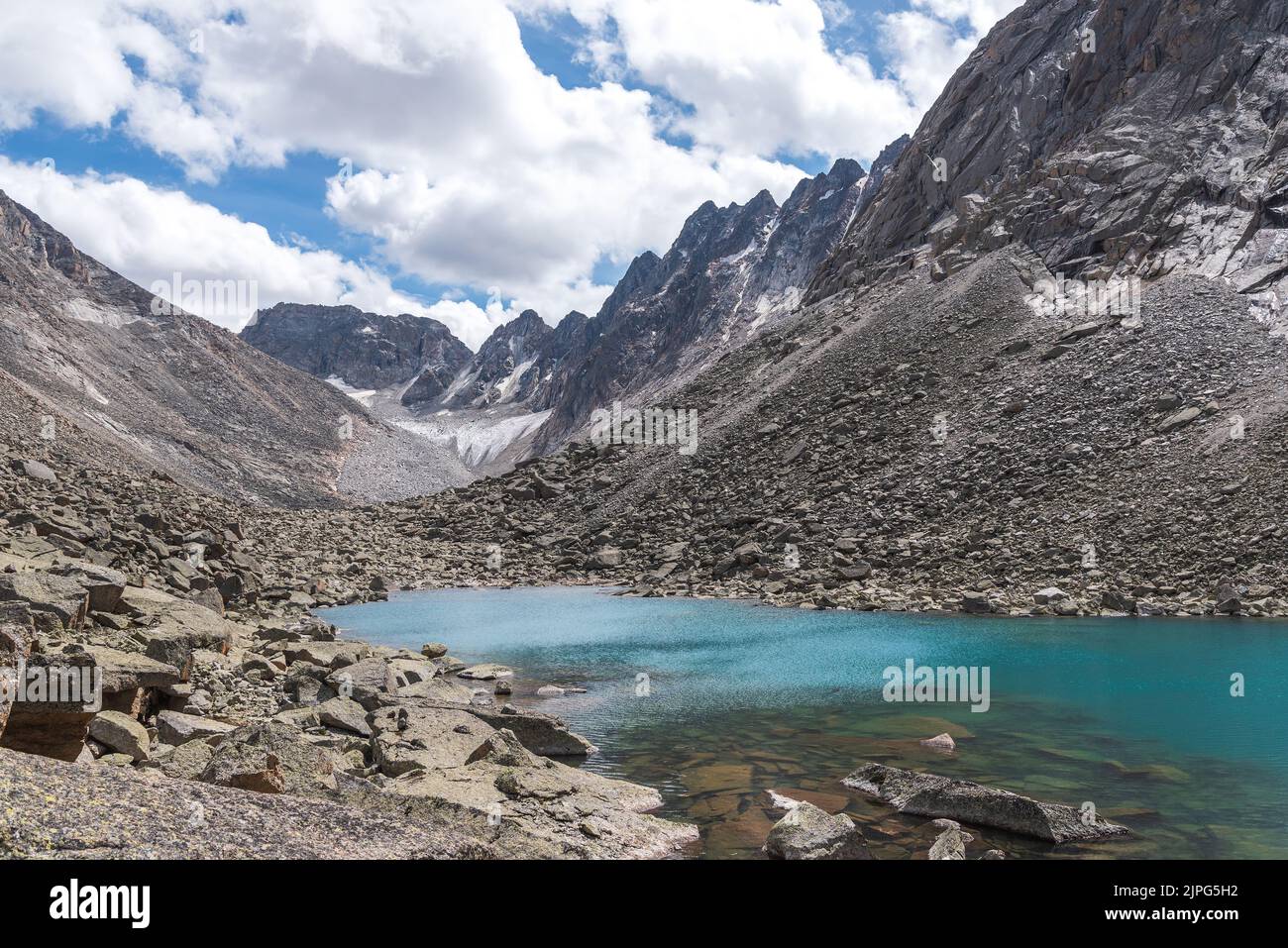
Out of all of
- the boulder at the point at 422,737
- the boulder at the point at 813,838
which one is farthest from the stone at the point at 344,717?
the boulder at the point at 813,838

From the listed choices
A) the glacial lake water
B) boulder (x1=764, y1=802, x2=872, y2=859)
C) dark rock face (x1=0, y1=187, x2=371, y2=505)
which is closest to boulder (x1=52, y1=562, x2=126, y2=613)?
the glacial lake water

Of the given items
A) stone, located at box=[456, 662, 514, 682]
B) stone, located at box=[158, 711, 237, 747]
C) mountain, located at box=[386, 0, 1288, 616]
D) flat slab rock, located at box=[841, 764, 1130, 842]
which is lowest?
stone, located at box=[456, 662, 514, 682]

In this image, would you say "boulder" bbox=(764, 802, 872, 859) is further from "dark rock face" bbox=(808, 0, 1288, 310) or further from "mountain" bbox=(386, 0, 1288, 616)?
"dark rock face" bbox=(808, 0, 1288, 310)

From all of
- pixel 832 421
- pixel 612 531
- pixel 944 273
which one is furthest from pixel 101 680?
pixel 944 273

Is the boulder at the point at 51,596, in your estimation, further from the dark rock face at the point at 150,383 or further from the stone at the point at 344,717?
the dark rock face at the point at 150,383

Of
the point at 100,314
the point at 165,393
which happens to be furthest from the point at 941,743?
the point at 100,314

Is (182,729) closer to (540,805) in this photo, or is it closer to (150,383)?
(540,805)
